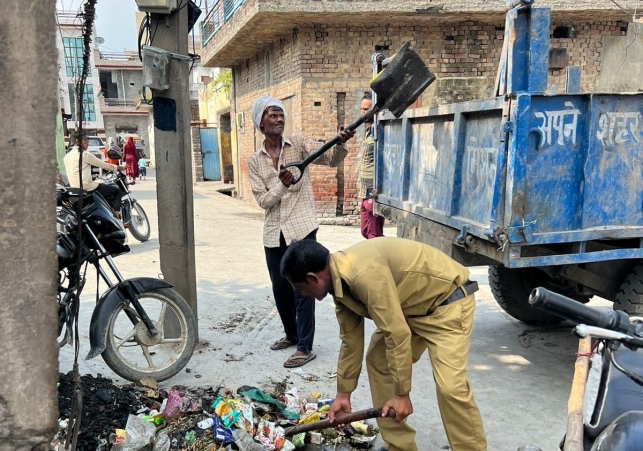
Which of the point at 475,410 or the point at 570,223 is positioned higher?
the point at 570,223

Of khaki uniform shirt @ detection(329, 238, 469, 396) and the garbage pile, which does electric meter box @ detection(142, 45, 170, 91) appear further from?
khaki uniform shirt @ detection(329, 238, 469, 396)

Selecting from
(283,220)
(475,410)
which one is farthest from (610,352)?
(283,220)

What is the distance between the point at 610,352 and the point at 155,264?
20.9ft

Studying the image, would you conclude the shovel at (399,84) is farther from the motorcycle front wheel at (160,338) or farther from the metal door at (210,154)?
the metal door at (210,154)

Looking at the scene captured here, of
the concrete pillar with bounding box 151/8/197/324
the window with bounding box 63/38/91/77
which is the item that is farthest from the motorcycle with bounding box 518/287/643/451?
the concrete pillar with bounding box 151/8/197/324

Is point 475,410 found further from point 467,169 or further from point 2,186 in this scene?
point 2,186

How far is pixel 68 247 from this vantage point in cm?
345

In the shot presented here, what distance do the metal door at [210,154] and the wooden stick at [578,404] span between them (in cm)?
1927

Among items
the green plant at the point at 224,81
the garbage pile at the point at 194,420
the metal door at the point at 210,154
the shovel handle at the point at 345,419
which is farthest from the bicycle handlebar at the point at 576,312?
the metal door at the point at 210,154

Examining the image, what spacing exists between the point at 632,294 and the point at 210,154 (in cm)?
1844

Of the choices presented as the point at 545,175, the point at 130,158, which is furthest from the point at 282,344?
the point at 130,158

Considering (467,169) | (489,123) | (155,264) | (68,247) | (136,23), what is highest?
(136,23)

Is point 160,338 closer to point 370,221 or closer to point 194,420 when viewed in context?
point 194,420

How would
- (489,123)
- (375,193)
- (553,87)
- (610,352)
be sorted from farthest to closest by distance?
(553,87)
(375,193)
(489,123)
(610,352)
